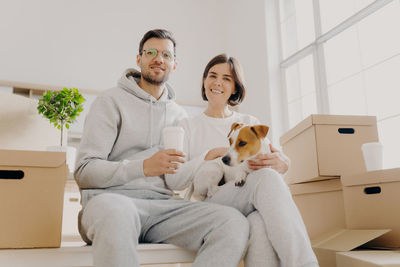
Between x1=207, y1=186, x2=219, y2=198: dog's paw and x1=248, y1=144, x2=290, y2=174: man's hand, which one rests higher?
x1=248, y1=144, x2=290, y2=174: man's hand

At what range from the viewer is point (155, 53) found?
1.62 meters

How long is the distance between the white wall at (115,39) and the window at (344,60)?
0.89ft

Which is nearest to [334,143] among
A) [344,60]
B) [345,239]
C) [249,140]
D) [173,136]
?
[345,239]

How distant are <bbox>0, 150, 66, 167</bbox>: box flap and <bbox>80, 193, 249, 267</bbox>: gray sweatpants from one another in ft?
0.61

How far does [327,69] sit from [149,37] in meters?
1.76

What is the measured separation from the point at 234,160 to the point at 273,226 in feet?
1.09

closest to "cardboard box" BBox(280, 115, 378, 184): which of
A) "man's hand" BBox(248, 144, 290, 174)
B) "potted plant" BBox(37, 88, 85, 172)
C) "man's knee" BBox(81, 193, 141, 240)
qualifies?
"man's hand" BBox(248, 144, 290, 174)

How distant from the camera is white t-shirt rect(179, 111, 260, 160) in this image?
1654mm

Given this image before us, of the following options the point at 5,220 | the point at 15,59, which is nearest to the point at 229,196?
the point at 5,220

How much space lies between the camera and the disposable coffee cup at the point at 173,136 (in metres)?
1.15

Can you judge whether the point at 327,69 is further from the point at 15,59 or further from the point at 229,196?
the point at 15,59

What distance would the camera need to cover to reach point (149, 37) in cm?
165

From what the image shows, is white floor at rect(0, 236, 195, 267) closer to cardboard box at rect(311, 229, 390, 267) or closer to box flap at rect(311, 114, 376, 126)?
cardboard box at rect(311, 229, 390, 267)

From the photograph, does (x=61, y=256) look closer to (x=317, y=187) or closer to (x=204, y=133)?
(x=204, y=133)
